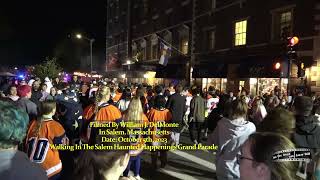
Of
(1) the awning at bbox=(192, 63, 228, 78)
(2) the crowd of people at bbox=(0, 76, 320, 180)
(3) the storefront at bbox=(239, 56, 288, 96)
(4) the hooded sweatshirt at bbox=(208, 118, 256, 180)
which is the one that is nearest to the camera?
(2) the crowd of people at bbox=(0, 76, 320, 180)

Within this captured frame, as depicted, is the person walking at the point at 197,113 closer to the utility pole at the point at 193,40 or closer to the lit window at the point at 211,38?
the lit window at the point at 211,38

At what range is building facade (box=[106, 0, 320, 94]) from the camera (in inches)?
835

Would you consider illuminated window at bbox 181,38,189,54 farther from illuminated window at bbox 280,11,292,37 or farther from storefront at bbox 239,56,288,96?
illuminated window at bbox 280,11,292,37

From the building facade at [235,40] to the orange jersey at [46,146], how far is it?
12730 millimetres

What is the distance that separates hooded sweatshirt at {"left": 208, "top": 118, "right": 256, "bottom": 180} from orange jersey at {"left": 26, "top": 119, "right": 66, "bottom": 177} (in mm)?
2126

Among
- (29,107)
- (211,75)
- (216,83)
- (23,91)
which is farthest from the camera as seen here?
(216,83)

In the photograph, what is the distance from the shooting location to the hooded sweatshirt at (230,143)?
5.71 m

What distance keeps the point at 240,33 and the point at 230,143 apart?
22526mm

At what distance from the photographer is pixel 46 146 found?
19.0 feet

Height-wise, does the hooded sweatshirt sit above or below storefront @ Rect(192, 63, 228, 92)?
below

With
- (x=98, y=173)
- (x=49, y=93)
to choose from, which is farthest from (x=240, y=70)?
(x=98, y=173)

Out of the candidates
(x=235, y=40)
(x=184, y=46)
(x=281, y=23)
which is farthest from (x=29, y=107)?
(x=184, y=46)

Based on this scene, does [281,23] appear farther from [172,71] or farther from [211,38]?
[172,71]

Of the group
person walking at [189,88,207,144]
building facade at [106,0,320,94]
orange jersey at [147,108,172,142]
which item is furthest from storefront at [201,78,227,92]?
orange jersey at [147,108,172,142]
